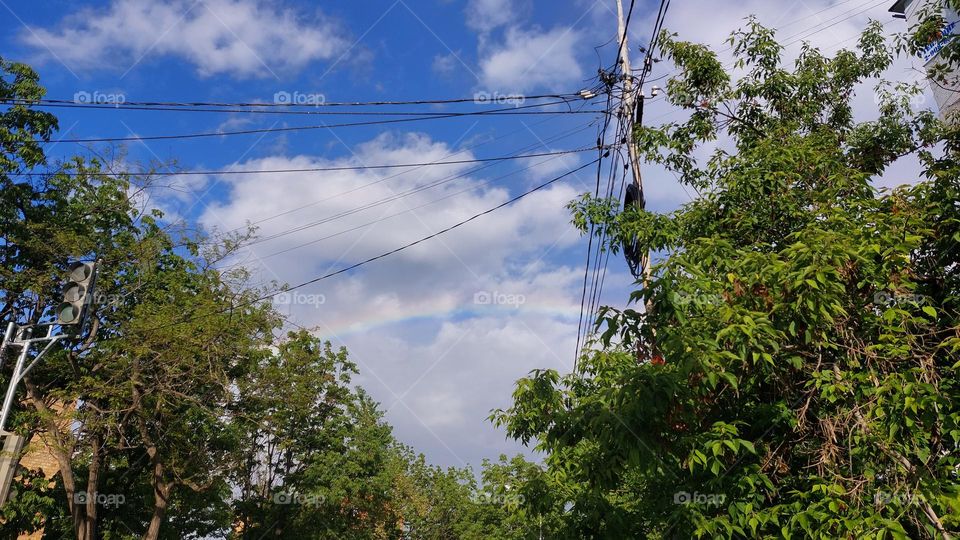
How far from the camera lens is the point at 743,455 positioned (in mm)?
6820

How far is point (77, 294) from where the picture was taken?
891 centimetres

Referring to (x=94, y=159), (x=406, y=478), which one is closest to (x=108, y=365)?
(x=94, y=159)

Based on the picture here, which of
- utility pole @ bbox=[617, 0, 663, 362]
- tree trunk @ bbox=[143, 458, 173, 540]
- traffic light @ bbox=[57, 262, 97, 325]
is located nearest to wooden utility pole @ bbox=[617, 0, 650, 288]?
utility pole @ bbox=[617, 0, 663, 362]

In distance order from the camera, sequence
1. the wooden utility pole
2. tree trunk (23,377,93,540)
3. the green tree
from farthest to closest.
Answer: tree trunk (23,377,93,540) → the wooden utility pole → the green tree

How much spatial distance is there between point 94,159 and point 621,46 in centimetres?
1635

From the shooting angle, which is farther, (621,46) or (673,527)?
(621,46)

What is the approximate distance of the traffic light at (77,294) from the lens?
8758 mm

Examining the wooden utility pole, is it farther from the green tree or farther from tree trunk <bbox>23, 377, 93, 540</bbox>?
tree trunk <bbox>23, 377, 93, 540</bbox>

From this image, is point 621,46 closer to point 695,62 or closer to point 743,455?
point 695,62

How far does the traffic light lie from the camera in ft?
28.7

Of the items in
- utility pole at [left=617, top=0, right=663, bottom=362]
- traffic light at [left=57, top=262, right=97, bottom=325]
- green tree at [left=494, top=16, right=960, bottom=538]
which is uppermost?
utility pole at [left=617, top=0, right=663, bottom=362]

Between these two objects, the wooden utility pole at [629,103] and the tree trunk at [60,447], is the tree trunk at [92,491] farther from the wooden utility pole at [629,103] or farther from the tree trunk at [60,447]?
the wooden utility pole at [629,103]

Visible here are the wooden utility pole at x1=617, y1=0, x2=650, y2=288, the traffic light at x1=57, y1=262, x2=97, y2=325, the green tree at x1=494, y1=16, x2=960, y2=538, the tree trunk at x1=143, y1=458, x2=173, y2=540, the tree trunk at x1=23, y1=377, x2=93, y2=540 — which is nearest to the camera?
the green tree at x1=494, y1=16, x2=960, y2=538

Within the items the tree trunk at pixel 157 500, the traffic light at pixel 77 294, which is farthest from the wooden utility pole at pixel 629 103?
the tree trunk at pixel 157 500
